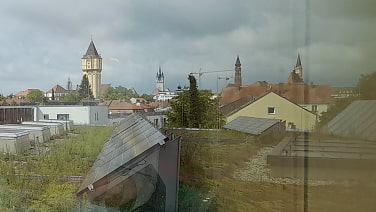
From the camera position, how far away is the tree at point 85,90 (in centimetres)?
156

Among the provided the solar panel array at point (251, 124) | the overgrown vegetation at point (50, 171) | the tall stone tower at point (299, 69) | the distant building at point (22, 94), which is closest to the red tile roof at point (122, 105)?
the overgrown vegetation at point (50, 171)

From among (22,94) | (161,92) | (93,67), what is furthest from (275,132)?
(22,94)

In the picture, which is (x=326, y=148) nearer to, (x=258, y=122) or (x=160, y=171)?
(x=258, y=122)

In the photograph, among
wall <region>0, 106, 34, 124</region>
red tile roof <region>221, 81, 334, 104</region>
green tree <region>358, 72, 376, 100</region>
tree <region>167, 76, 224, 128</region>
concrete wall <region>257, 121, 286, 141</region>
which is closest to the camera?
green tree <region>358, 72, 376, 100</region>

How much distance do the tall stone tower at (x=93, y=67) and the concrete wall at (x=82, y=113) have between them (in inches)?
3.6

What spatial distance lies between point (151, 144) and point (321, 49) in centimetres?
77

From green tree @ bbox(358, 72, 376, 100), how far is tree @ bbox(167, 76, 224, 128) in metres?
0.58

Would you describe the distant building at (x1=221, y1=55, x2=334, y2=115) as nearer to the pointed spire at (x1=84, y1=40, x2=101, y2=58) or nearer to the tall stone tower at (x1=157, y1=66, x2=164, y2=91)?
the tall stone tower at (x1=157, y1=66, x2=164, y2=91)

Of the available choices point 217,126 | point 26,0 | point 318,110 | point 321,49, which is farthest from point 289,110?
point 26,0

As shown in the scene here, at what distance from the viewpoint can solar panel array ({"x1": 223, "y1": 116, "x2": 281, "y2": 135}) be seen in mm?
1111

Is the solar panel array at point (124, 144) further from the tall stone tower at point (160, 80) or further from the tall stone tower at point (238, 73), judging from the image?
the tall stone tower at point (238, 73)

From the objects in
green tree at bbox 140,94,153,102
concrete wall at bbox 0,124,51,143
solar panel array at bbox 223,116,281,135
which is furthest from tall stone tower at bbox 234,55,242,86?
concrete wall at bbox 0,124,51,143

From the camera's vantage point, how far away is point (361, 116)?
87cm

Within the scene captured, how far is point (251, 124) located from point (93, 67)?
0.83 m
